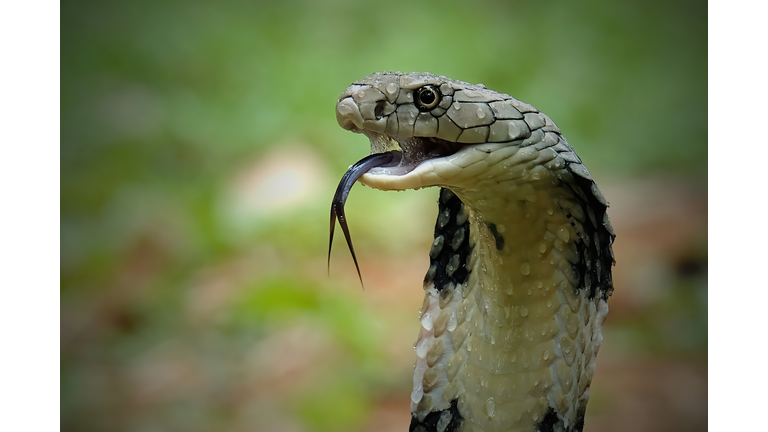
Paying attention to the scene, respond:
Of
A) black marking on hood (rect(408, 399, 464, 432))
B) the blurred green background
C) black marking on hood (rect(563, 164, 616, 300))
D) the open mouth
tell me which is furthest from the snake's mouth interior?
the blurred green background

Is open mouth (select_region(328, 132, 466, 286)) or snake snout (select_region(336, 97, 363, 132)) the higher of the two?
snake snout (select_region(336, 97, 363, 132))

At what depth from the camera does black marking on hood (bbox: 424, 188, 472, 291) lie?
1.48 meters

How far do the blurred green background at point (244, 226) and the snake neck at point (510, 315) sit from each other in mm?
1056

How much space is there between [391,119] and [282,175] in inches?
58.1

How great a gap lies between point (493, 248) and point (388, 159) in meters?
0.30

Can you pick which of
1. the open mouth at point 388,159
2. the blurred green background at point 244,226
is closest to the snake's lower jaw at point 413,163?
the open mouth at point 388,159

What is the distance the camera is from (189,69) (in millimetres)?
2572

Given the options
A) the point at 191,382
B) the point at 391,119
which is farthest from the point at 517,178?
the point at 191,382

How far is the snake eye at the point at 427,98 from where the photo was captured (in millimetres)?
1167

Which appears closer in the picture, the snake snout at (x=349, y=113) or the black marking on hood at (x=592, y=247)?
the snake snout at (x=349, y=113)

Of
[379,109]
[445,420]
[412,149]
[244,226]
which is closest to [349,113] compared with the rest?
[379,109]

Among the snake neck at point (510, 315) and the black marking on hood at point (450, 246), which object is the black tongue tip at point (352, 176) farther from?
the black marking on hood at point (450, 246)

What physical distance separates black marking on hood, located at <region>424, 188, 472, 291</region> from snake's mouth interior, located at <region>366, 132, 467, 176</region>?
279mm

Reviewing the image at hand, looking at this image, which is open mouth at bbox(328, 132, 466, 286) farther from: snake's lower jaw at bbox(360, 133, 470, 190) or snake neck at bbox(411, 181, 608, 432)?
snake neck at bbox(411, 181, 608, 432)
